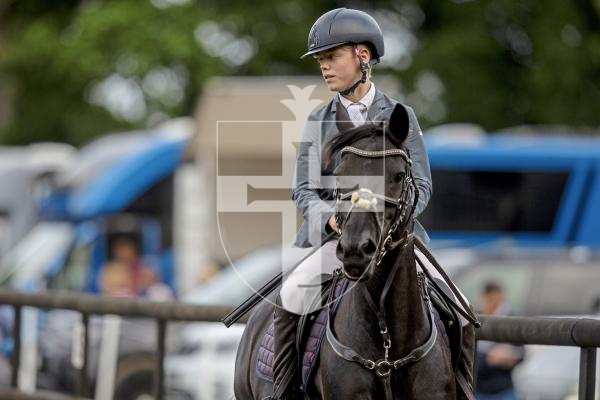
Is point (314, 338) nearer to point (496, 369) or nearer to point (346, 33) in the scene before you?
point (346, 33)

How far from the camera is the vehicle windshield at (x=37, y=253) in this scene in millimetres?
20297

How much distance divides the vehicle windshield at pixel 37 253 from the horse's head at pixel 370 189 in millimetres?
14257

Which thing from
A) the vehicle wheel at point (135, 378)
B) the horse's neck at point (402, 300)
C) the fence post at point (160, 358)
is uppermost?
the horse's neck at point (402, 300)

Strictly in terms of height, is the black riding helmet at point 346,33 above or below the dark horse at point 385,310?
above

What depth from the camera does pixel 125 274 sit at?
65.5 feet

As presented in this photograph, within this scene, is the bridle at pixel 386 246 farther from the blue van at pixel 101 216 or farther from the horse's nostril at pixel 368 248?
the blue van at pixel 101 216

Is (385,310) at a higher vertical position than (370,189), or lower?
lower

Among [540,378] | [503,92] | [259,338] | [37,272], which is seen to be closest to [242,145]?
[37,272]

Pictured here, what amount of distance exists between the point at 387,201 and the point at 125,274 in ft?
47.2

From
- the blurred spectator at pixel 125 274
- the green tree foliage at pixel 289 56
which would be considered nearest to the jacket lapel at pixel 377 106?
the blurred spectator at pixel 125 274

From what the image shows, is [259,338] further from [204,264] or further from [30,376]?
[204,264]

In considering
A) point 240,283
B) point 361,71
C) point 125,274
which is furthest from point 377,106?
point 125,274

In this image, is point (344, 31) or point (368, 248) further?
point (344, 31)

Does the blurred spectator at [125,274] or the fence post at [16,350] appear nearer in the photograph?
the fence post at [16,350]
